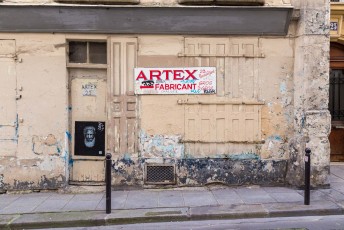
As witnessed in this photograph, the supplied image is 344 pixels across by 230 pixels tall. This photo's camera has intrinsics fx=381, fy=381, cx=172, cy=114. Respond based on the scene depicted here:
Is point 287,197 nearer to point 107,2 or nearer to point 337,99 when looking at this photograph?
point 337,99

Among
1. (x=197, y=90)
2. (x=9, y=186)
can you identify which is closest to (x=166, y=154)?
(x=197, y=90)

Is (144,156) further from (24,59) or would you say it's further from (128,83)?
(24,59)

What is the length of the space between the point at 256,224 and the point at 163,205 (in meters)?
1.85

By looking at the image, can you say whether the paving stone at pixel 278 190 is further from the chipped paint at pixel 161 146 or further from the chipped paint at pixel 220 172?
the chipped paint at pixel 161 146

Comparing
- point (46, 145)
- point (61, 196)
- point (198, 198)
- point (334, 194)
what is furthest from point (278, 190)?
point (46, 145)

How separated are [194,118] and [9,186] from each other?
4395 millimetres

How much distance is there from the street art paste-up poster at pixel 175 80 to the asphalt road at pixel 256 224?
10.3 ft

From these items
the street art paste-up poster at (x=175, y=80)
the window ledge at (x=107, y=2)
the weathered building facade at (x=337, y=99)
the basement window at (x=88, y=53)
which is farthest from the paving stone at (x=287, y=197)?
the window ledge at (x=107, y=2)

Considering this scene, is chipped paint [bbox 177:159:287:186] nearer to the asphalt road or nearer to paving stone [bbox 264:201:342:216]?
paving stone [bbox 264:201:342:216]

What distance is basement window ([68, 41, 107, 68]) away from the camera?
8.75m

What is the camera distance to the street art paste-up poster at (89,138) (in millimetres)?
8789

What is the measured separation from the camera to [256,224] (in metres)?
6.35

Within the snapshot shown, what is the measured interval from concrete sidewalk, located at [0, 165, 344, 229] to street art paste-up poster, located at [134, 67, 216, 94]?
2228 millimetres

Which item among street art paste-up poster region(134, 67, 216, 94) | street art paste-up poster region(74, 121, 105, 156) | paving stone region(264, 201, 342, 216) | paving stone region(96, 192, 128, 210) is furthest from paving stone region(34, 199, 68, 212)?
paving stone region(264, 201, 342, 216)
